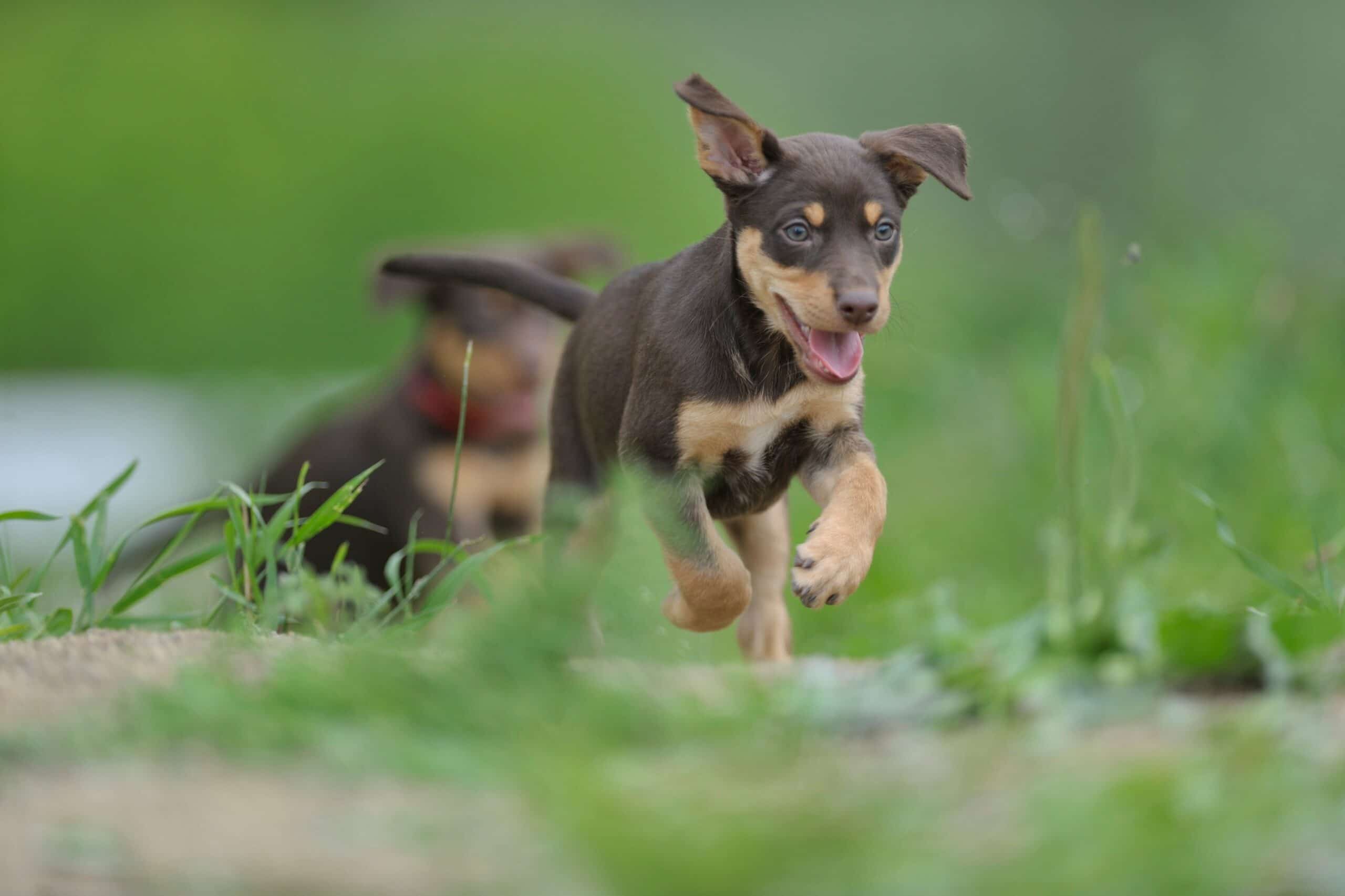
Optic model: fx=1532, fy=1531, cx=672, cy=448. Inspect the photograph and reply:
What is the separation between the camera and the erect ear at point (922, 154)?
2.77 metres

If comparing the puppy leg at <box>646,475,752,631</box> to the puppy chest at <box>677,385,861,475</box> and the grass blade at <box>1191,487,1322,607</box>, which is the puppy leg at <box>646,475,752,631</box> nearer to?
the puppy chest at <box>677,385,861,475</box>

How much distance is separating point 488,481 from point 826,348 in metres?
5.10

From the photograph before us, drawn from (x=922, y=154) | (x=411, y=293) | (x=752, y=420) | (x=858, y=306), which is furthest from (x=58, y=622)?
(x=411, y=293)

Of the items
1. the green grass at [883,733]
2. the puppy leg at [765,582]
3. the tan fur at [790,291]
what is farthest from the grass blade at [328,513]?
the puppy leg at [765,582]

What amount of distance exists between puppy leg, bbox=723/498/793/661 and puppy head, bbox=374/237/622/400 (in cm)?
401

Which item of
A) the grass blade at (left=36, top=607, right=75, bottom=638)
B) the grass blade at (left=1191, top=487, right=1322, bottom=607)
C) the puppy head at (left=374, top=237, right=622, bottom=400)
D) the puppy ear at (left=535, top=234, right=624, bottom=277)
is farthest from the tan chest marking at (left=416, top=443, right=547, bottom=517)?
the grass blade at (left=1191, top=487, right=1322, bottom=607)

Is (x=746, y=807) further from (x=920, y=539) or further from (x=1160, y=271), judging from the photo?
(x=1160, y=271)

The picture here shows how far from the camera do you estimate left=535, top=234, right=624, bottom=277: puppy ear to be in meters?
7.62

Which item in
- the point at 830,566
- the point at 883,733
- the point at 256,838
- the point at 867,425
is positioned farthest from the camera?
Result: the point at 867,425

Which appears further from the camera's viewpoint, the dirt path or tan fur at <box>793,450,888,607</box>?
Answer: tan fur at <box>793,450,888,607</box>

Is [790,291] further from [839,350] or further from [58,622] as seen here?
[58,622]

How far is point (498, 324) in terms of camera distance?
25.9 feet

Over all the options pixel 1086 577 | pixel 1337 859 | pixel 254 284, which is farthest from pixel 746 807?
pixel 254 284

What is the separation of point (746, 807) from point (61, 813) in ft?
2.55
